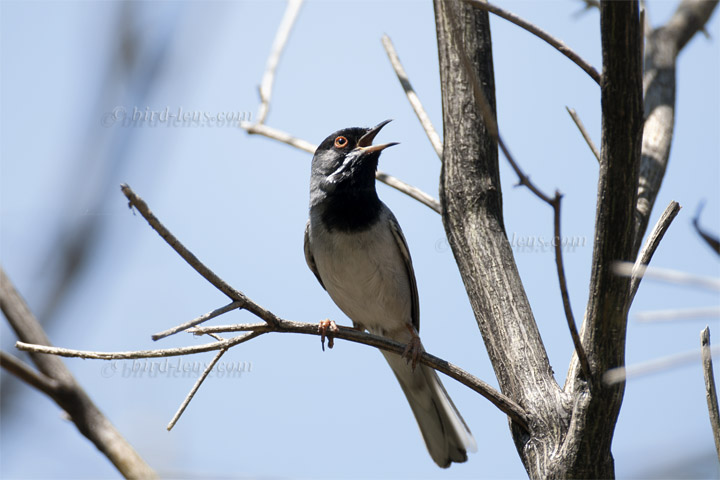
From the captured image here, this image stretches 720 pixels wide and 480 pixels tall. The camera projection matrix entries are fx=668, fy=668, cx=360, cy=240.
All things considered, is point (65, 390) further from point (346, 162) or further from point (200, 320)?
point (346, 162)

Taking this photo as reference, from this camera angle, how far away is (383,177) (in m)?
4.98

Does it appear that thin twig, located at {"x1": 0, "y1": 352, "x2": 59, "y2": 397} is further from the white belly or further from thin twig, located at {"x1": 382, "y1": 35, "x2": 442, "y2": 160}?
the white belly

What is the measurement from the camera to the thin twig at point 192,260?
2279mm

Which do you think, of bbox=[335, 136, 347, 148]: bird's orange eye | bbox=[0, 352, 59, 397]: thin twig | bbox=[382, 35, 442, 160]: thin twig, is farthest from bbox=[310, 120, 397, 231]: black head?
bbox=[0, 352, 59, 397]: thin twig

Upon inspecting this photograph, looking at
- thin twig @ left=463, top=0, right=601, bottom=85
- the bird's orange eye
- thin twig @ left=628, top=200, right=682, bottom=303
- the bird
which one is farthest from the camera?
the bird's orange eye

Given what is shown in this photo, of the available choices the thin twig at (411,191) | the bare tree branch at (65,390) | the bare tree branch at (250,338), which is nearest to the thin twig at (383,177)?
the thin twig at (411,191)

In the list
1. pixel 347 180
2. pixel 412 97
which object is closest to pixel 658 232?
pixel 412 97

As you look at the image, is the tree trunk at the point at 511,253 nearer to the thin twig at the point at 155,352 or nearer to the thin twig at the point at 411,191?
the thin twig at the point at 411,191

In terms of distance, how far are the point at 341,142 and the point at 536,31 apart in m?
3.76

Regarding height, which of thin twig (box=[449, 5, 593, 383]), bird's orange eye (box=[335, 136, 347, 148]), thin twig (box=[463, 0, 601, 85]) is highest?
thin twig (box=[463, 0, 601, 85])

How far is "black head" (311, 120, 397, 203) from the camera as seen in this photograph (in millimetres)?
6234

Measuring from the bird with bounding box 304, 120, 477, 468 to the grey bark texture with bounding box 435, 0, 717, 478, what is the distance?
6.11 feet

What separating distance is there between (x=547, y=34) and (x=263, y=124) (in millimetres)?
2987

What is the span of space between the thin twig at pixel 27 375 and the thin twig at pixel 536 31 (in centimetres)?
224
